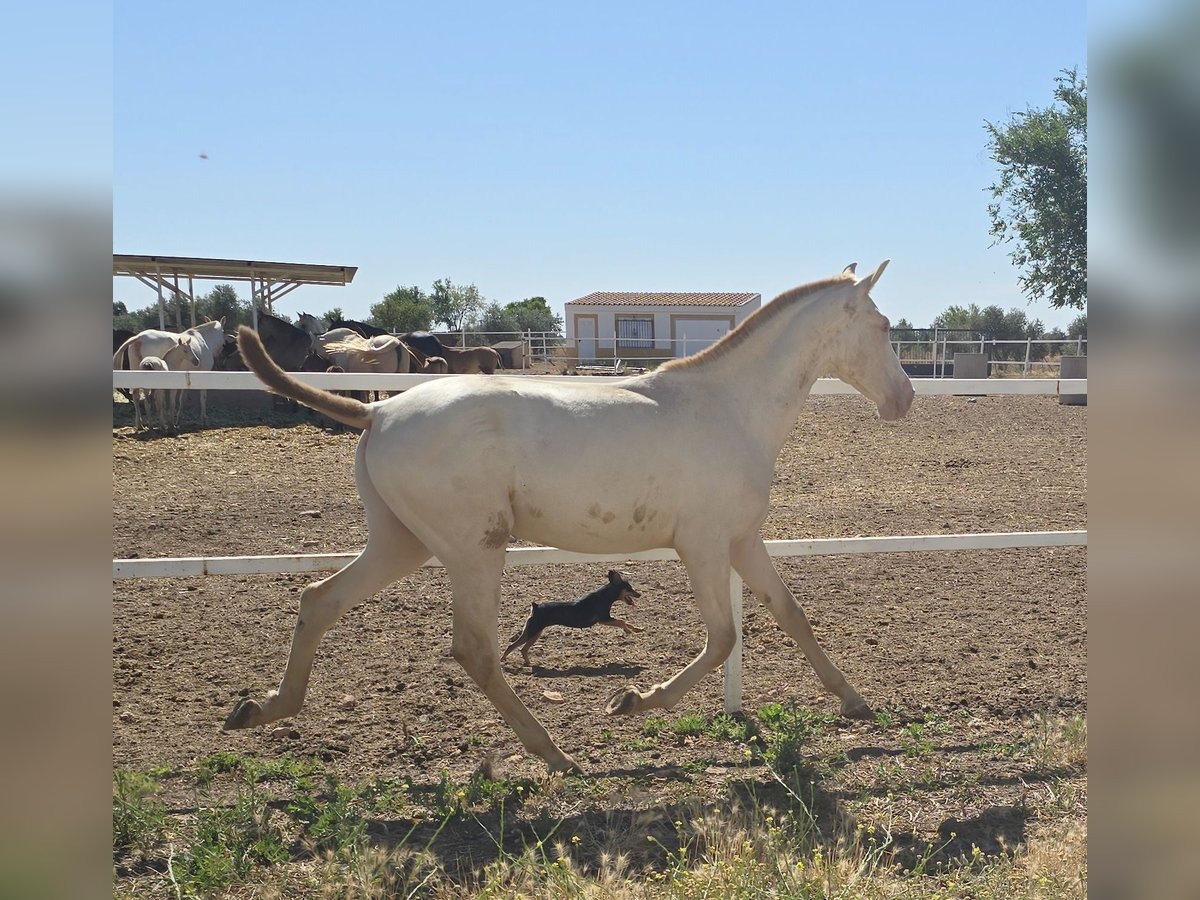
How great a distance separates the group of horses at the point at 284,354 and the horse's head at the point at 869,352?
34.9ft

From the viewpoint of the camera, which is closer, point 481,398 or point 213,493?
point 481,398

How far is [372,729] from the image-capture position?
4.25 m

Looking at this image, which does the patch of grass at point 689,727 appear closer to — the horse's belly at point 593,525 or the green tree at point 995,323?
the horse's belly at point 593,525

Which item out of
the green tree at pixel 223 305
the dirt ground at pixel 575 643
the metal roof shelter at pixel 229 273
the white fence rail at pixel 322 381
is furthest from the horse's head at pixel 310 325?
the green tree at pixel 223 305

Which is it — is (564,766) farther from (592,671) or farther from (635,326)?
(635,326)

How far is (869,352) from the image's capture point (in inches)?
179

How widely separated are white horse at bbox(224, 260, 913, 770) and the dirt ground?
44 centimetres

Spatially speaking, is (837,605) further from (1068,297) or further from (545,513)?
(1068,297)

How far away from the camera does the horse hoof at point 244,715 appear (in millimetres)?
3848

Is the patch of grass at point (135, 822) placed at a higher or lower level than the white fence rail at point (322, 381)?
lower

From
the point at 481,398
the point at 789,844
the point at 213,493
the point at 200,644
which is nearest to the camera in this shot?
the point at 789,844
